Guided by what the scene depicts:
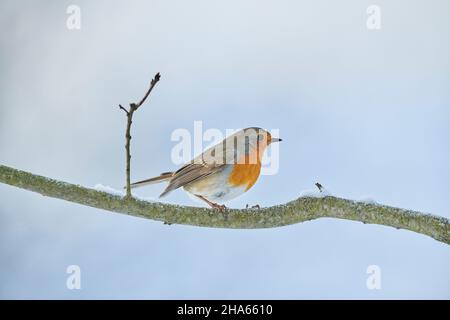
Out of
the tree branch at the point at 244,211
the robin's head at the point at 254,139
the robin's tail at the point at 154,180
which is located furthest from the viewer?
the robin's head at the point at 254,139

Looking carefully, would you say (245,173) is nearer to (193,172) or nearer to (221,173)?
(221,173)

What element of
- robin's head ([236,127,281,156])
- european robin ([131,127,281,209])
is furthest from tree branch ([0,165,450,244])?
robin's head ([236,127,281,156])

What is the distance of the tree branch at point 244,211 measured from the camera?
2465 millimetres

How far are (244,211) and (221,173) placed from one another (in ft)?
1.96

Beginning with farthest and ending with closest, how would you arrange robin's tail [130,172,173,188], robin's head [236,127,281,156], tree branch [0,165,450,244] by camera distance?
robin's head [236,127,281,156] < robin's tail [130,172,173,188] < tree branch [0,165,450,244]

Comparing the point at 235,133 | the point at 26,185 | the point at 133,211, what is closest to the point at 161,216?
the point at 133,211

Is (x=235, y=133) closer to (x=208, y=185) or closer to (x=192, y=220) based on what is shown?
(x=208, y=185)

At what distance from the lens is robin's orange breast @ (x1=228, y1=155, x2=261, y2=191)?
3.25m

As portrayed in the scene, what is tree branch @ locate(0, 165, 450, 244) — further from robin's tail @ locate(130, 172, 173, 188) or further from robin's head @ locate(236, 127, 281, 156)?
robin's head @ locate(236, 127, 281, 156)

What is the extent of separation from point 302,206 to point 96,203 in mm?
932

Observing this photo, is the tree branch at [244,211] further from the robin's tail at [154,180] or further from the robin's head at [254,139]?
the robin's head at [254,139]

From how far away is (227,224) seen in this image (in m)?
2.66

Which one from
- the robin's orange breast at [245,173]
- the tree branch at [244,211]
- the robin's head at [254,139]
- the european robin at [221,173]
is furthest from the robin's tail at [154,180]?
the tree branch at [244,211]

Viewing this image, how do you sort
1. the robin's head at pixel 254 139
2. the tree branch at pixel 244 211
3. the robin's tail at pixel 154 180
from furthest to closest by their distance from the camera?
the robin's head at pixel 254 139 < the robin's tail at pixel 154 180 < the tree branch at pixel 244 211
